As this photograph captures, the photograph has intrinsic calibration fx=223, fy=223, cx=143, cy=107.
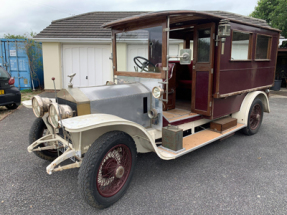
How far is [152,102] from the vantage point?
3.16 meters

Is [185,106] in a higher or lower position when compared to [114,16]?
lower

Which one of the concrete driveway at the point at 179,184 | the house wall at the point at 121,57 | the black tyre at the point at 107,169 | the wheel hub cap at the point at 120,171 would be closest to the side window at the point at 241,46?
the concrete driveway at the point at 179,184

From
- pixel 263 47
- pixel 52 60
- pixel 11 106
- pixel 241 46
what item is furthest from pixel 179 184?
pixel 52 60

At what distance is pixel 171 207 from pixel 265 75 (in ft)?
12.2

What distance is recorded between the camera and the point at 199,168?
10.8 ft

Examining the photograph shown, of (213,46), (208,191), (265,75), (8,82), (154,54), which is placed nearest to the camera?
(208,191)

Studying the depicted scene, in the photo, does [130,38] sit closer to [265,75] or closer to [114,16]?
[265,75]

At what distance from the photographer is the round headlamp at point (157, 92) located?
2.83 m

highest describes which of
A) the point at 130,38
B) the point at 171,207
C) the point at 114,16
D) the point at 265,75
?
the point at 114,16

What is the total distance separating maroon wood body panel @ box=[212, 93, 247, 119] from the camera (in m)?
3.74

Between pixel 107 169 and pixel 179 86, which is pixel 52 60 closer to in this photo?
pixel 179 86

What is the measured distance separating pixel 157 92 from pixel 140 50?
966 mm

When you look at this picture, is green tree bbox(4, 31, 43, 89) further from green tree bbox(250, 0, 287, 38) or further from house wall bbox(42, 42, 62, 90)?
green tree bbox(250, 0, 287, 38)

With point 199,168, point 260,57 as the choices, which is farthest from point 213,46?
point 199,168
